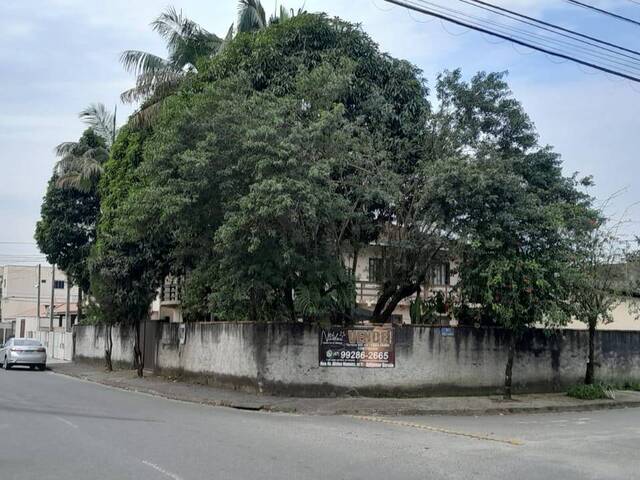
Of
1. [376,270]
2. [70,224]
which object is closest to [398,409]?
[376,270]

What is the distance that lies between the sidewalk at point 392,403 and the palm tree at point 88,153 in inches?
548

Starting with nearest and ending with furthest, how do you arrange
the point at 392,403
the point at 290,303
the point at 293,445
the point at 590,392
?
the point at 293,445
the point at 392,403
the point at 290,303
the point at 590,392

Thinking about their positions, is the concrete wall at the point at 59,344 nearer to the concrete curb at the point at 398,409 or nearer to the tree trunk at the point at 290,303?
the concrete curb at the point at 398,409

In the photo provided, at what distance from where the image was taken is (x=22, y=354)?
1212 inches

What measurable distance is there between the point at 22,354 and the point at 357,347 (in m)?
18.9

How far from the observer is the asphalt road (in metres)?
8.83

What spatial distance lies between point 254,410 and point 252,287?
3.02 metres

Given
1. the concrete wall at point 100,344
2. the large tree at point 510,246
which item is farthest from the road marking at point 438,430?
the concrete wall at point 100,344

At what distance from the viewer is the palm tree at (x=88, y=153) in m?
32.1

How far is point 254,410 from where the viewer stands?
1694 cm

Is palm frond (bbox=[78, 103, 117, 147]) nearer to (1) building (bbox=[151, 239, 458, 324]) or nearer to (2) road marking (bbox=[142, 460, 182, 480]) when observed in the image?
(1) building (bbox=[151, 239, 458, 324])

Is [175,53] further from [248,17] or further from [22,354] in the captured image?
[22,354]

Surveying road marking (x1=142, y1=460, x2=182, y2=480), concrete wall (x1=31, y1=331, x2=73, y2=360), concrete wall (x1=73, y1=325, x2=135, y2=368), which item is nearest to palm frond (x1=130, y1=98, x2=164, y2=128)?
concrete wall (x1=73, y1=325, x2=135, y2=368)

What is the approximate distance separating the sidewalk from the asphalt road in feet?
2.62
